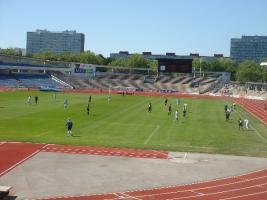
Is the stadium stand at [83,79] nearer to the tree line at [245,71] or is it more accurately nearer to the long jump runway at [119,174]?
the tree line at [245,71]

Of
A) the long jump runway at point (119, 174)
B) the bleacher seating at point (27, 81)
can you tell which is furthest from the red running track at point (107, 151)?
the bleacher seating at point (27, 81)

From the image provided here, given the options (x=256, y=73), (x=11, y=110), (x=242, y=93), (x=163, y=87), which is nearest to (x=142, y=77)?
(x=163, y=87)

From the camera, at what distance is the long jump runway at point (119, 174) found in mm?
19406

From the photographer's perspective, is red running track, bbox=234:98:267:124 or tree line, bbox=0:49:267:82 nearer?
red running track, bbox=234:98:267:124

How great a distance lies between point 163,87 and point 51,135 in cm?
9552

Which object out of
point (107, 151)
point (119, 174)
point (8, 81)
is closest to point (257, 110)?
point (107, 151)

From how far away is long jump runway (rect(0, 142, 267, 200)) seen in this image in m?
19.4

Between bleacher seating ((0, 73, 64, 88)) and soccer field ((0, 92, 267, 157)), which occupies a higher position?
bleacher seating ((0, 73, 64, 88))

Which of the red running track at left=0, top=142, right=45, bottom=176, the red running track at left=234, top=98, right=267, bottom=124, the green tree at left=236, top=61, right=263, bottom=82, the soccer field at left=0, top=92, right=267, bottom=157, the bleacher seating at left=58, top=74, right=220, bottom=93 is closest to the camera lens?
the red running track at left=0, top=142, right=45, bottom=176

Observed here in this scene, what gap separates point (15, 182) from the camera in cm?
2030

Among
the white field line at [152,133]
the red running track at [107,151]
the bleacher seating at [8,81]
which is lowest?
the red running track at [107,151]

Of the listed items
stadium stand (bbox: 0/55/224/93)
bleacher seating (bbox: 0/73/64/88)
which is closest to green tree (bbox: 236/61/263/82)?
stadium stand (bbox: 0/55/224/93)

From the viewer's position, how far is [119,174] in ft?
73.8

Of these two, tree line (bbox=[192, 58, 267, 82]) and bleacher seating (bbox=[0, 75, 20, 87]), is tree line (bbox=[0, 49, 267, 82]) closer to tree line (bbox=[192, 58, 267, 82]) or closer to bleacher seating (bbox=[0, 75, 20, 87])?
tree line (bbox=[192, 58, 267, 82])
